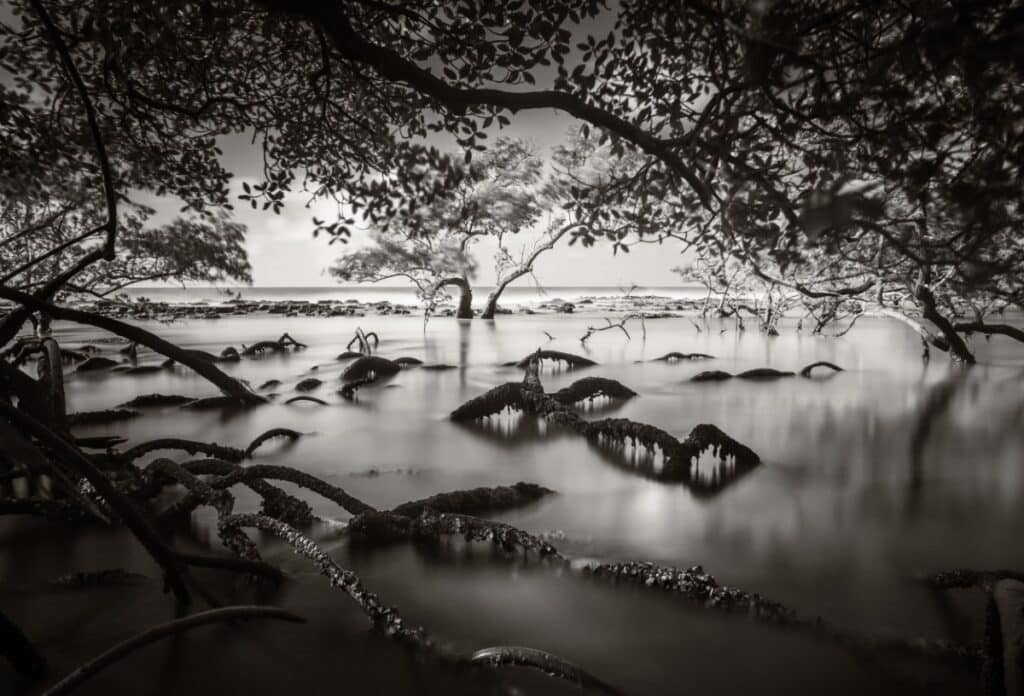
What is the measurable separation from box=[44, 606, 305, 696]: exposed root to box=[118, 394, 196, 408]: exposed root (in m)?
8.62

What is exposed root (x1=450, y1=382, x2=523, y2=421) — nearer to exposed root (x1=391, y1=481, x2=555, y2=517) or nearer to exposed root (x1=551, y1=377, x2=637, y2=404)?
exposed root (x1=551, y1=377, x2=637, y2=404)

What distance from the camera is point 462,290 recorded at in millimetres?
36688

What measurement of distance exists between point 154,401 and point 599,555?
353 inches

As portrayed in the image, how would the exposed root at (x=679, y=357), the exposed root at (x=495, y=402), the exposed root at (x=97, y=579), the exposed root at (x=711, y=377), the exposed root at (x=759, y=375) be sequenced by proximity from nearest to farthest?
the exposed root at (x=97, y=579) → the exposed root at (x=495, y=402) → the exposed root at (x=711, y=377) → the exposed root at (x=759, y=375) → the exposed root at (x=679, y=357)

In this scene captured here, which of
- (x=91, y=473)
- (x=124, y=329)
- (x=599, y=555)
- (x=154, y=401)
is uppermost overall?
(x=124, y=329)

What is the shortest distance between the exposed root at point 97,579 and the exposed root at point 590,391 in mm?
6603

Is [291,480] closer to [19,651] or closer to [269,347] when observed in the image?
[19,651]

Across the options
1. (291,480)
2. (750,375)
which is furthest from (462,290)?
(291,480)

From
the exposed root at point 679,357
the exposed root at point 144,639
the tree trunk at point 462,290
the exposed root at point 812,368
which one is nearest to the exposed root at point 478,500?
the exposed root at point 144,639

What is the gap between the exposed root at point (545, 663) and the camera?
2.24 m

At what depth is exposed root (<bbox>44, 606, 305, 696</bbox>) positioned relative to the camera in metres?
1.71

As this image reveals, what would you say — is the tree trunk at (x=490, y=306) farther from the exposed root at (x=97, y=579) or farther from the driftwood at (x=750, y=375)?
the exposed root at (x=97, y=579)

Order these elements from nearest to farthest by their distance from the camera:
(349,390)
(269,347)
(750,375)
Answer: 1. (349,390)
2. (750,375)
3. (269,347)

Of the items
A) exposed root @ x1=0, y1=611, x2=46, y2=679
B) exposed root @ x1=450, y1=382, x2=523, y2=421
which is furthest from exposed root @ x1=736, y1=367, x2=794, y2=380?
exposed root @ x1=0, y1=611, x2=46, y2=679
